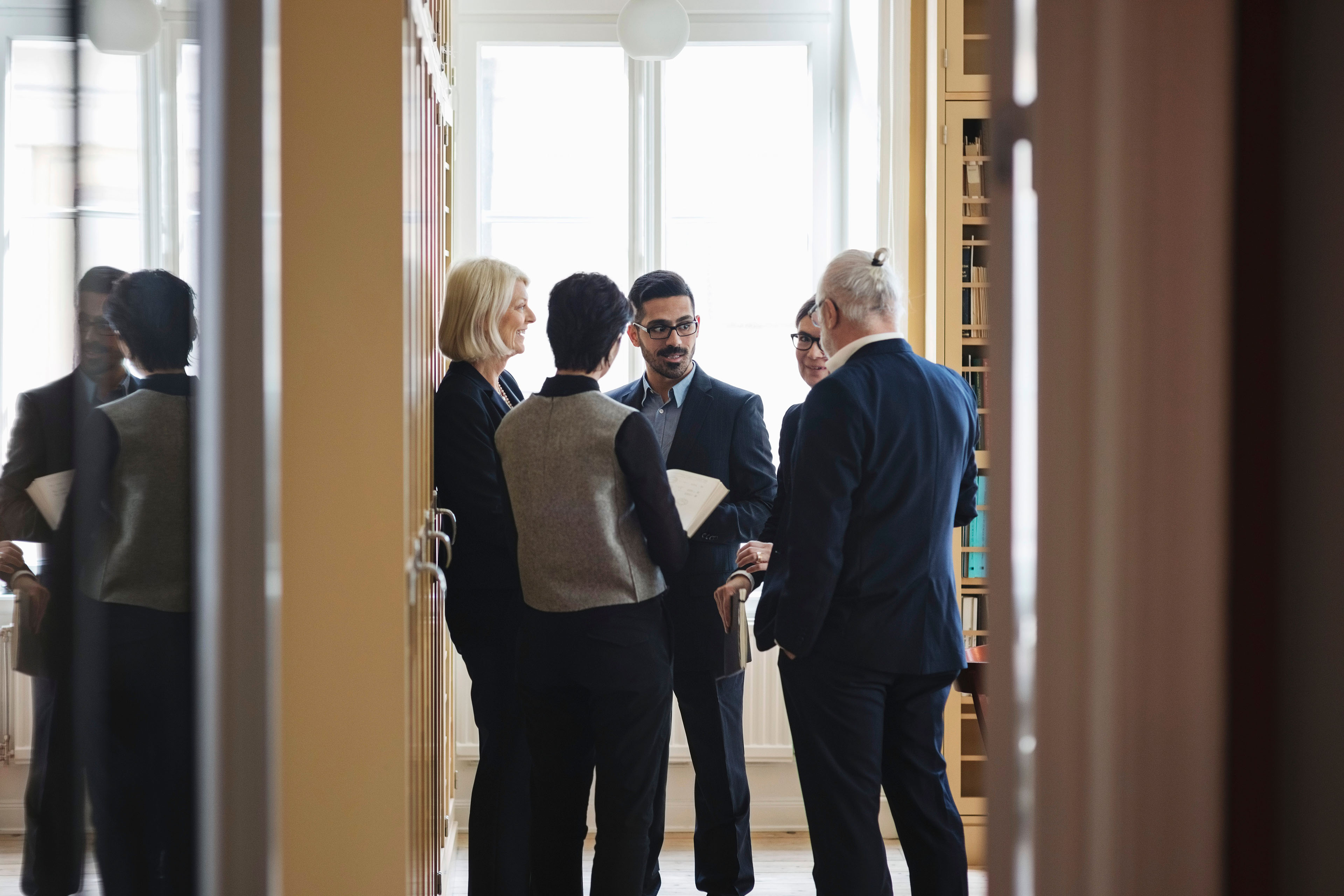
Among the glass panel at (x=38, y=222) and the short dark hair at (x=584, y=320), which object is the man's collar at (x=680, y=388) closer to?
the short dark hair at (x=584, y=320)

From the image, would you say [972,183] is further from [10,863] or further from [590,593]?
[10,863]

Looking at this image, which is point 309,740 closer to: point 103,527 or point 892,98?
point 103,527

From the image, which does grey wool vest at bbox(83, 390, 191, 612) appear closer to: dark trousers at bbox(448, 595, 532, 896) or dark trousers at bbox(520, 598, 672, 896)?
dark trousers at bbox(520, 598, 672, 896)

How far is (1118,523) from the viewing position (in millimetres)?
552

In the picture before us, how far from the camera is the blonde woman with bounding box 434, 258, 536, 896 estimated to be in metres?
2.29

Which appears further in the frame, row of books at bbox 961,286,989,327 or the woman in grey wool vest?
row of books at bbox 961,286,989,327

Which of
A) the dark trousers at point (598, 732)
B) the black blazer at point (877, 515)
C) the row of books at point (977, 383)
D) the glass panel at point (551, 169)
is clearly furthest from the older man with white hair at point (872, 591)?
the glass panel at point (551, 169)

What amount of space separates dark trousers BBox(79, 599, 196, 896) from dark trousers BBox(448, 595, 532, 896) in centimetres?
151

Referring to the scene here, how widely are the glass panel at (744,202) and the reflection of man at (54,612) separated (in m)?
3.28

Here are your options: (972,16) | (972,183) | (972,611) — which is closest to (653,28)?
(972,16)

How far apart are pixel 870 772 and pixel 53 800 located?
1.60 m

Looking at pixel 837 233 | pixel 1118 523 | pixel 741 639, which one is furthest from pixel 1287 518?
pixel 837 233

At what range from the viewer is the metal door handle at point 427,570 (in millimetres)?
1917

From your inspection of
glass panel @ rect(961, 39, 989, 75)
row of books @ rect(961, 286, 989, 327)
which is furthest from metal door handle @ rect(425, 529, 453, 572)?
glass panel @ rect(961, 39, 989, 75)
